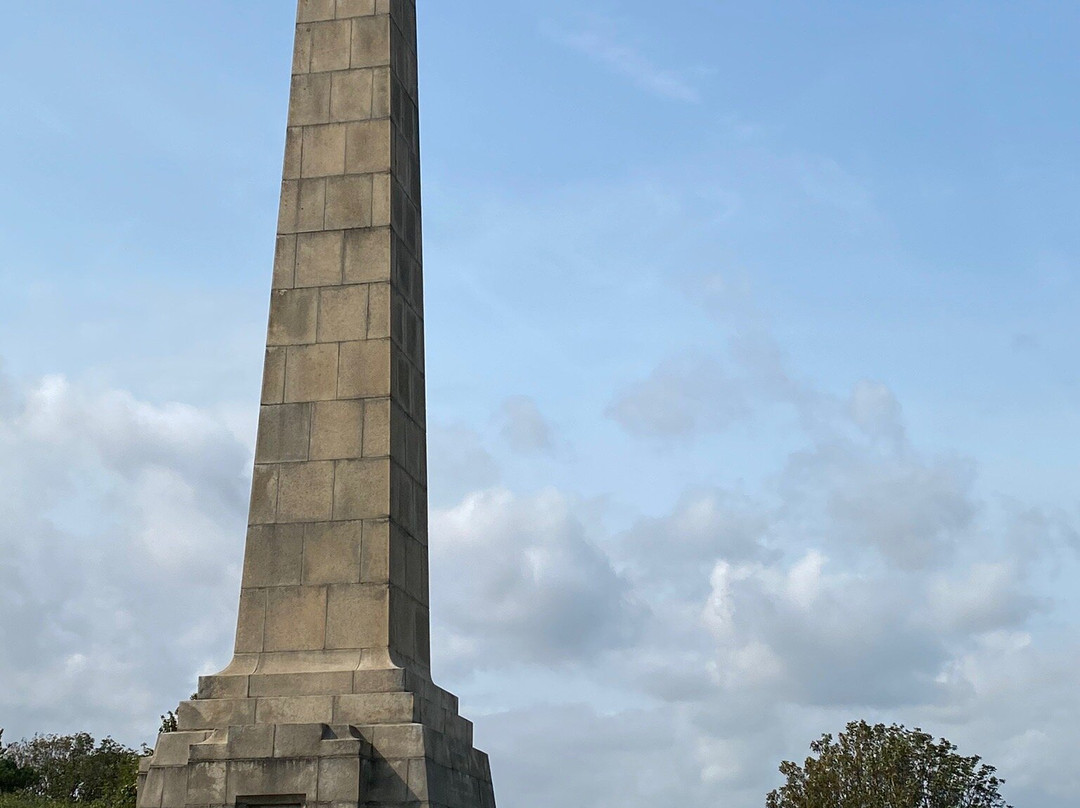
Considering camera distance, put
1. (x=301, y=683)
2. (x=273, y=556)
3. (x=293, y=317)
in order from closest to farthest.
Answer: (x=301, y=683) → (x=273, y=556) → (x=293, y=317)

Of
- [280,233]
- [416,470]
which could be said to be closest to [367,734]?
[416,470]

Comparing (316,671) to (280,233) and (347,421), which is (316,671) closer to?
(347,421)

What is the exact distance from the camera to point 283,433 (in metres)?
16.5

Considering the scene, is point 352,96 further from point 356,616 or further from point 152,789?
point 152,789

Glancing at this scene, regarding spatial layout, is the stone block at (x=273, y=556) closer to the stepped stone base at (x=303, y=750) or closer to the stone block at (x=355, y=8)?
the stepped stone base at (x=303, y=750)

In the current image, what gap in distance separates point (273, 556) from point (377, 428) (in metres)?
2.04

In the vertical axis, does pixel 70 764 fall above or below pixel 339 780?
above

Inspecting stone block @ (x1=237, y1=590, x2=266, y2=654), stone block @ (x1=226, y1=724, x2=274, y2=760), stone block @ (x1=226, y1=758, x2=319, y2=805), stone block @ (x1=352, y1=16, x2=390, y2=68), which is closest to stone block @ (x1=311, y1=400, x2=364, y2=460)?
stone block @ (x1=237, y1=590, x2=266, y2=654)

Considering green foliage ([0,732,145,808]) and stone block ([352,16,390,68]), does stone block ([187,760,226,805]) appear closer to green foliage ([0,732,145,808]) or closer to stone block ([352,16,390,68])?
stone block ([352,16,390,68])

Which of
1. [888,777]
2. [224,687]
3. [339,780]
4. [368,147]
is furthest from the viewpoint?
[888,777]

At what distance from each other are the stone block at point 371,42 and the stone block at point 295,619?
745 centimetres

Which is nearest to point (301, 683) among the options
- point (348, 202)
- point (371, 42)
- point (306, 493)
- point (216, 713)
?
point (216, 713)

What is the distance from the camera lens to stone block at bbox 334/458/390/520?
625 inches

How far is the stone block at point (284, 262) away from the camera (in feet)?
56.5
